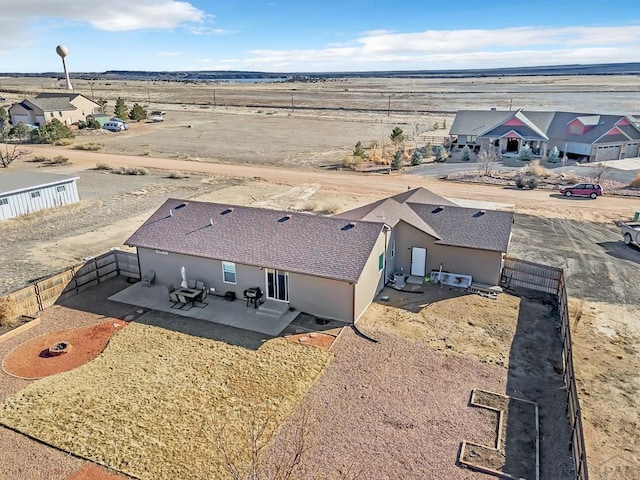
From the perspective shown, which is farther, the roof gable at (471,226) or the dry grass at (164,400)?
the roof gable at (471,226)

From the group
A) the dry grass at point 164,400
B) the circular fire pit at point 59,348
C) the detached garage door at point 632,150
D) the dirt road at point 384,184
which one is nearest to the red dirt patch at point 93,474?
the dry grass at point 164,400

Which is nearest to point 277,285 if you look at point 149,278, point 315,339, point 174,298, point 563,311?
point 315,339

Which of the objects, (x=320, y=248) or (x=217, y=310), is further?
(x=217, y=310)

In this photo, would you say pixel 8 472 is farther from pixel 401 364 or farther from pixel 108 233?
pixel 108 233

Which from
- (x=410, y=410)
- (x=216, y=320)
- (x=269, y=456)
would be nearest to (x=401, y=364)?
(x=410, y=410)

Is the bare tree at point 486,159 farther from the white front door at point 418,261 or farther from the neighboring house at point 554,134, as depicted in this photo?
the white front door at point 418,261

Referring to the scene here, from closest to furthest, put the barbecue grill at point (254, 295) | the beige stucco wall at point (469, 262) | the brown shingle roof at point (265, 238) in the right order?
the brown shingle roof at point (265, 238) → the barbecue grill at point (254, 295) → the beige stucco wall at point (469, 262)

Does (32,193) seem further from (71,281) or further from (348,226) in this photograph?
(348,226)
